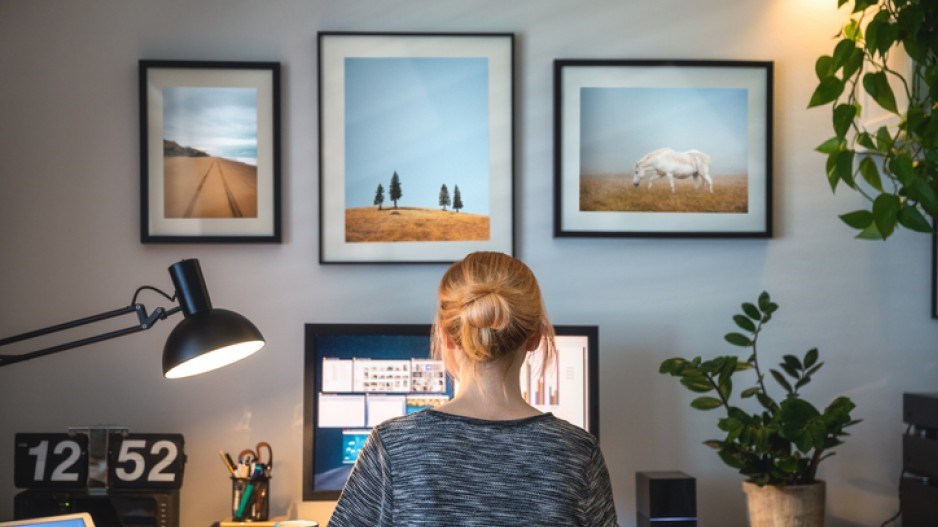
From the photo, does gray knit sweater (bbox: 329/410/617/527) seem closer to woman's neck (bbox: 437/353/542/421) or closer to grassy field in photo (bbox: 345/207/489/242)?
woman's neck (bbox: 437/353/542/421)

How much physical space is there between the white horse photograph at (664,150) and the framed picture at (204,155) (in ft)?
2.69

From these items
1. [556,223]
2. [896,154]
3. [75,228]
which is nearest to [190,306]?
[75,228]

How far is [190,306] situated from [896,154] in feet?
4.81

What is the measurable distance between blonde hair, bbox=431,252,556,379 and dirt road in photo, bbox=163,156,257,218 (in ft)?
3.92

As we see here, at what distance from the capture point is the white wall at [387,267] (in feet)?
7.69

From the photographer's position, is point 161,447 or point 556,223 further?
point 556,223

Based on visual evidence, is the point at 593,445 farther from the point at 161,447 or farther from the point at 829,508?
the point at 829,508

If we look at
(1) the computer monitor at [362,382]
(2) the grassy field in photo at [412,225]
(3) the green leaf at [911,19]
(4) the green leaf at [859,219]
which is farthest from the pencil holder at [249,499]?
(3) the green leaf at [911,19]

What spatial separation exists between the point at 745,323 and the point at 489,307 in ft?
3.71

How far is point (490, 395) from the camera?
4.21 feet

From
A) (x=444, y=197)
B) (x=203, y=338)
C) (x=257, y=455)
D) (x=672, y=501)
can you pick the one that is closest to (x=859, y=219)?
(x=672, y=501)

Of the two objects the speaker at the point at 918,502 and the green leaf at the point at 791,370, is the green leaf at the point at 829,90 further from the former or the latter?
the speaker at the point at 918,502

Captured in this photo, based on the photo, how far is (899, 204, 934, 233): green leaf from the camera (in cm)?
179

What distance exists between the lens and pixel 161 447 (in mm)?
2061
